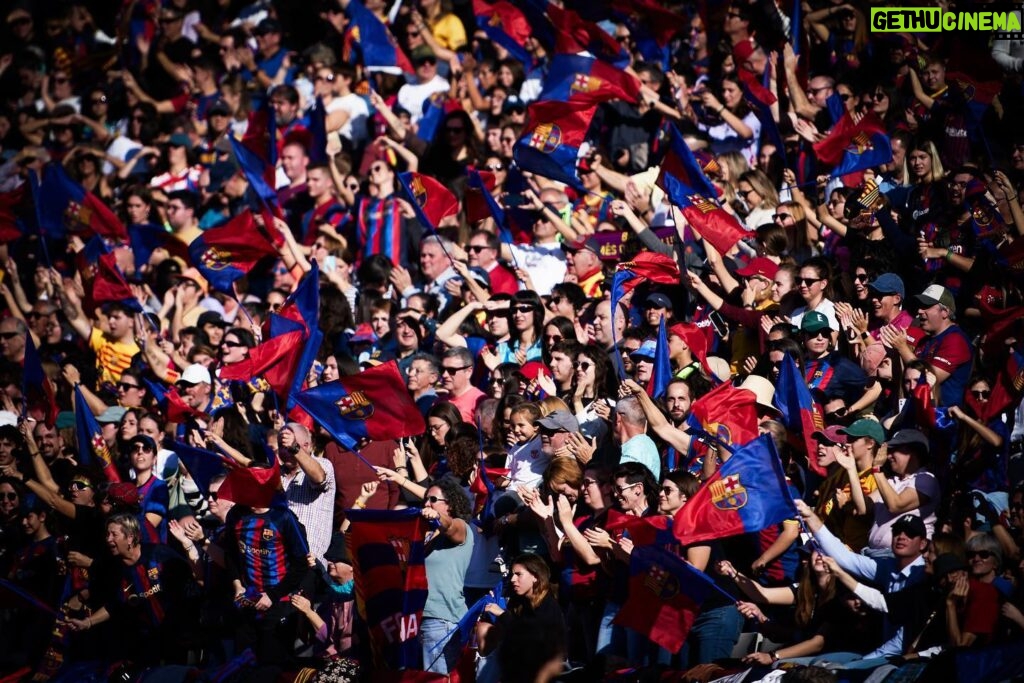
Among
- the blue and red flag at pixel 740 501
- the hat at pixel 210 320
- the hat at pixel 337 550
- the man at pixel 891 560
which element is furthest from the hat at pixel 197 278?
the man at pixel 891 560

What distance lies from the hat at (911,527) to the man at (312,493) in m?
4.07

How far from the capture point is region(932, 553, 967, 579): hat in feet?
27.5

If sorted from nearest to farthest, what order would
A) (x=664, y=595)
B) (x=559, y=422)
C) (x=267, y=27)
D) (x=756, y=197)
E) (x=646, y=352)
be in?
1. (x=664, y=595)
2. (x=559, y=422)
3. (x=646, y=352)
4. (x=756, y=197)
5. (x=267, y=27)

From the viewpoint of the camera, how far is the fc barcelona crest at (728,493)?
29.7 feet

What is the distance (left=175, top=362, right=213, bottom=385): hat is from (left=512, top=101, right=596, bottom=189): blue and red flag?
313 centimetres

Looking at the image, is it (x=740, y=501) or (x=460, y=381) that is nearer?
(x=740, y=501)

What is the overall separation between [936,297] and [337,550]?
14.5 ft

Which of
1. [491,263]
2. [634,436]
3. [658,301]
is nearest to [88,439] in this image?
[491,263]

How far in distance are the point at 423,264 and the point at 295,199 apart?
8.46ft

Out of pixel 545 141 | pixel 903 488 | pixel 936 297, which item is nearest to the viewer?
pixel 903 488

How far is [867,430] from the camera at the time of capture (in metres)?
9.62

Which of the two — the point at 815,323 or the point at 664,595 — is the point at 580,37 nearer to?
the point at 815,323

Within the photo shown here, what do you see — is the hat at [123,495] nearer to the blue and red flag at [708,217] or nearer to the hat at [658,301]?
the hat at [658,301]

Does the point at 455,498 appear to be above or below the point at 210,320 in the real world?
below
